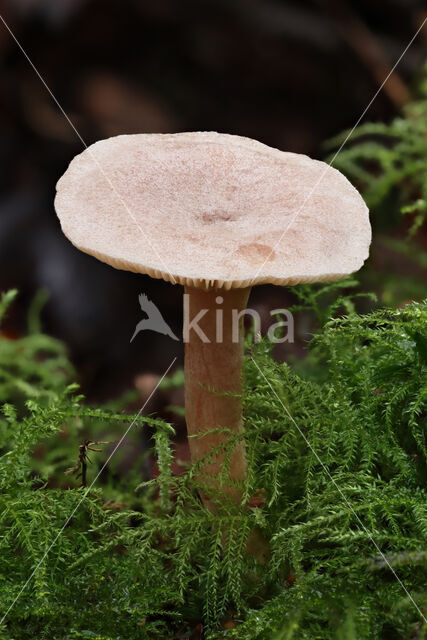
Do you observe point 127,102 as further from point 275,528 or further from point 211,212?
point 275,528

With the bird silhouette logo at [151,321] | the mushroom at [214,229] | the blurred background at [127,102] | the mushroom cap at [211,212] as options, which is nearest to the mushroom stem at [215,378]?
the mushroom at [214,229]

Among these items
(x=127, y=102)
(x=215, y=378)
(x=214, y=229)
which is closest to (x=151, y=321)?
(x=127, y=102)

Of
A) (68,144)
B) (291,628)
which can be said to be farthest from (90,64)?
(291,628)

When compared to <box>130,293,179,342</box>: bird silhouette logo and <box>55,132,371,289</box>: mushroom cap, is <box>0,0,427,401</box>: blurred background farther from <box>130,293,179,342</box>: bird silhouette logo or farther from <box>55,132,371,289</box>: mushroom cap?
<box>55,132,371,289</box>: mushroom cap

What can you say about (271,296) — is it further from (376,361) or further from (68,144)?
(376,361)

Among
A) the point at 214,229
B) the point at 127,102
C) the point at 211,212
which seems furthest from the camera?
the point at 127,102

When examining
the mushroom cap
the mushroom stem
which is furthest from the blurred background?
the mushroom cap
